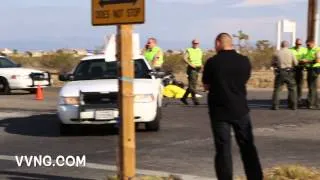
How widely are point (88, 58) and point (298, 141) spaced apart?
4921 millimetres

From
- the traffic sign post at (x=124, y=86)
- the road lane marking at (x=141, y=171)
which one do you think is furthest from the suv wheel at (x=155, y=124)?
the traffic sign post at (x=124, y=86)

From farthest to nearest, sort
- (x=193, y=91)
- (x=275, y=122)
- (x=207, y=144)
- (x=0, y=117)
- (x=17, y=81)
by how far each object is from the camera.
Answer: (x=17, y=81), (x=193, y=91), (x=0, y=117), (x=275, y=122), (x=207, y=144)

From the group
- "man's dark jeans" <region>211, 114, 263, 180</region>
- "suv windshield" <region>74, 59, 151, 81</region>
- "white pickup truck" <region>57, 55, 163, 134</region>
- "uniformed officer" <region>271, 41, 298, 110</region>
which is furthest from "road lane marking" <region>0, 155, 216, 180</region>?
"uniformed officer" <region>271, 41, 298, 110</region>

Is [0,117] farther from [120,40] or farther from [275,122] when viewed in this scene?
[120,40]

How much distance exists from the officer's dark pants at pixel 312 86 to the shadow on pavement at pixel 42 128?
22.0 ft

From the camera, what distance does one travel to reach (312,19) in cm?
2055

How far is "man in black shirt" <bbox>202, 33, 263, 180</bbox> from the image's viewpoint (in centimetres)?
735

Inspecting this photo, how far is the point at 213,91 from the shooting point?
7.45 metres

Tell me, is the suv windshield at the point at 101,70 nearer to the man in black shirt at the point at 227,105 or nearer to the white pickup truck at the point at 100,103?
the white pickup truck at the point at 100,103

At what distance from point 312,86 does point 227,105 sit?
38.1ft

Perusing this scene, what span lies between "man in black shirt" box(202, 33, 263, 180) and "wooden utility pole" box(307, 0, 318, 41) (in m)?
13.4

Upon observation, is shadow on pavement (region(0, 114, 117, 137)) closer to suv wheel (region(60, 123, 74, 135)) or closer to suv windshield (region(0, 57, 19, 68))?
suv wheel (region(60, 123, 74, 135))

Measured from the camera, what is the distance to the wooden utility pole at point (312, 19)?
20422 millimetres

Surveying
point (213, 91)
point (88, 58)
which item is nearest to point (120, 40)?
point (213, 91)
